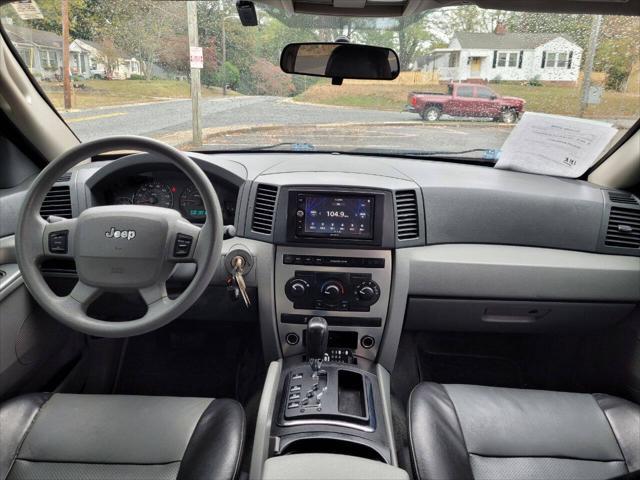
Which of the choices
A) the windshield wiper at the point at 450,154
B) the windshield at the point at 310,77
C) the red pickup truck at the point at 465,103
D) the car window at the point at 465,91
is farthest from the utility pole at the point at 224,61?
the car window at the point at 465,91

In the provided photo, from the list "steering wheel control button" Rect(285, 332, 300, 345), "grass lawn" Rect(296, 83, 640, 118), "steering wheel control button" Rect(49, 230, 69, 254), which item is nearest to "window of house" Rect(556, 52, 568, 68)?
"grass lawn" Rect(296, 83, 640, 118)

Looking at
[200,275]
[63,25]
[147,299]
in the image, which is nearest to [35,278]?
[147,299]

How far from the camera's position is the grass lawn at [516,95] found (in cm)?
234

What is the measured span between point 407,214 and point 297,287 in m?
0.60

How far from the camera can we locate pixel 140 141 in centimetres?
163

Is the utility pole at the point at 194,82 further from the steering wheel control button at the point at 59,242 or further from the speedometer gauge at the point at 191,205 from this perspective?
the steering wheel control button at the point at 59,242

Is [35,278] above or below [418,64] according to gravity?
below

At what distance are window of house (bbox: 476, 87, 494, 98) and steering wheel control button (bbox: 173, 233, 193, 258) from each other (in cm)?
156

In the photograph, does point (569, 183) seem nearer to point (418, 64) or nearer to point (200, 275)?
point (418, 64)

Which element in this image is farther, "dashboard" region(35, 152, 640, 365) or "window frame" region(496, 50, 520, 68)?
"window frame" region(496, 50, 520, 68)

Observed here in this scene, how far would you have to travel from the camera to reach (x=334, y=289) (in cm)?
221

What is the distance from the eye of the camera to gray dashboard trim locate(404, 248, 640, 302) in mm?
2225

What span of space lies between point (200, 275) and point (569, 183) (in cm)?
188

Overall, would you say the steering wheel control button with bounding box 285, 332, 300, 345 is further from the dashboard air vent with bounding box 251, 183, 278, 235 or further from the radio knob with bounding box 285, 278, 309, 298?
the dashboard air vent with bounding box 251, 183, 278, 235
